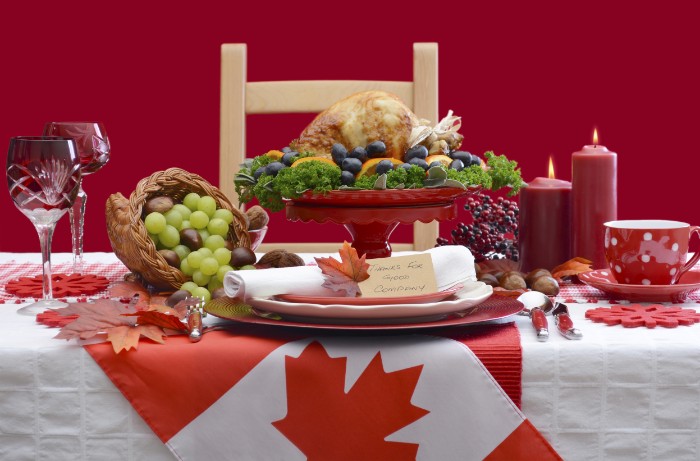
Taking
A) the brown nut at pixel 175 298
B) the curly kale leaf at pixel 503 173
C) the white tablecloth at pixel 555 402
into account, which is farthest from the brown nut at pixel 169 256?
the curly kale leaf at pixel 503 173

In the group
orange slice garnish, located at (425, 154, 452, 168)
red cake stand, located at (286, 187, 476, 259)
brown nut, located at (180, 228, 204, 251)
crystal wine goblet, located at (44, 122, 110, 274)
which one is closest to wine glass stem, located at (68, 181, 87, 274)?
crystal wine goblet, located at (44, 122, 110, 274)

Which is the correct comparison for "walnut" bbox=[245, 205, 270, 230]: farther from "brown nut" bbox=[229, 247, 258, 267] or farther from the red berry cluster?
the red berry cluster

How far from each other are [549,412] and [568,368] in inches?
2.4

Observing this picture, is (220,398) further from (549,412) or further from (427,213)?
(427,213)

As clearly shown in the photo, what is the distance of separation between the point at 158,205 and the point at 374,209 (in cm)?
36

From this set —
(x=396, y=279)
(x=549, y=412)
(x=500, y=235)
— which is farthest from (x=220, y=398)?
(x=500, y=235)

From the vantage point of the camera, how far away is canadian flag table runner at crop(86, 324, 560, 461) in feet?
4.10

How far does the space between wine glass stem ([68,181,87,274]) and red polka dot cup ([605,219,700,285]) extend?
0.96m

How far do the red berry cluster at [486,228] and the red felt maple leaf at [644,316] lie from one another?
0.39 m

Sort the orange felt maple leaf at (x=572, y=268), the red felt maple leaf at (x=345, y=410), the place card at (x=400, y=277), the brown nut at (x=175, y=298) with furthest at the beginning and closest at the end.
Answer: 1. the orange felt maple leaf at (x=572, y=268)
2. the brown nut at (x=175, y=298)
3. the place card at (x=400, y=277)
4. the red felt maple leaf at (x=345, y=410)

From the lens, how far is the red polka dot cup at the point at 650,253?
61.7 inches

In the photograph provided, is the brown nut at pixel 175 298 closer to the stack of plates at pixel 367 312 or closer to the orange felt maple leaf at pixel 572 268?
the stack of plates at pixel 367 312

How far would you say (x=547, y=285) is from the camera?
1635 mm

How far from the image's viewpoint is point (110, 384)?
1284mm
